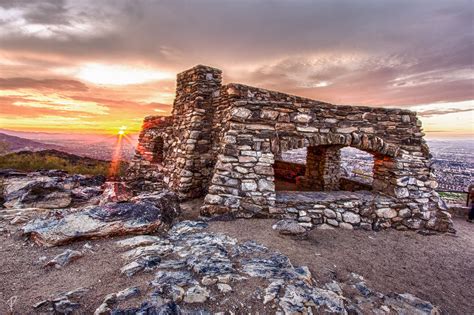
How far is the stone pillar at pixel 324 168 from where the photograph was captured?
10.6 m

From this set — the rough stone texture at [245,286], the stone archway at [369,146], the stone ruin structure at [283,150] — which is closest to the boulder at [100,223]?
the rough stone texture at [245,286]

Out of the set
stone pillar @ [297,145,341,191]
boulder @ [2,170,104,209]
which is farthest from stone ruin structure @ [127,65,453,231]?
stone pillar @ [297,145,341,191]

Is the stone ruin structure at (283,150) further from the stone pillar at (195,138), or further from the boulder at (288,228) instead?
the boulder at (288,228)

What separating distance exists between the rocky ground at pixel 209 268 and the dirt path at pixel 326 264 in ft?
0.07

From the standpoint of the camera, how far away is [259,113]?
6.06 metres

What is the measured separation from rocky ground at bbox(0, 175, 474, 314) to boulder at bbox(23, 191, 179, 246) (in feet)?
0.06

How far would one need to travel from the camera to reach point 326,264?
416 centimetres

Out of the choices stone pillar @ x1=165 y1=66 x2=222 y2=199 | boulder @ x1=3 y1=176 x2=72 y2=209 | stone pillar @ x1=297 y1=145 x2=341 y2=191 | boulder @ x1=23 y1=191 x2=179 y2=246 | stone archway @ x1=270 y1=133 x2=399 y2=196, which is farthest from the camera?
stone pillar @ x1=297 y1=145 x2=341 y2=191

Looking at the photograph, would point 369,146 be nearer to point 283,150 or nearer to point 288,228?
point 283,150

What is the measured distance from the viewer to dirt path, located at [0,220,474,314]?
3.02 metres

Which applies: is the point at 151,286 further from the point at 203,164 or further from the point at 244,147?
the point at 203,164

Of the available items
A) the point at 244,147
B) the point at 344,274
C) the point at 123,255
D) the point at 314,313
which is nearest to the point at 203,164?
the point at 244,147

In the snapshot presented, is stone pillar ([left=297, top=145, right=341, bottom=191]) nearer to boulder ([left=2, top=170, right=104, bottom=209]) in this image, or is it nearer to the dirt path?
the dirt path

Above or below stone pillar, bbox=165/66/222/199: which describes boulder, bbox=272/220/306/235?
below
